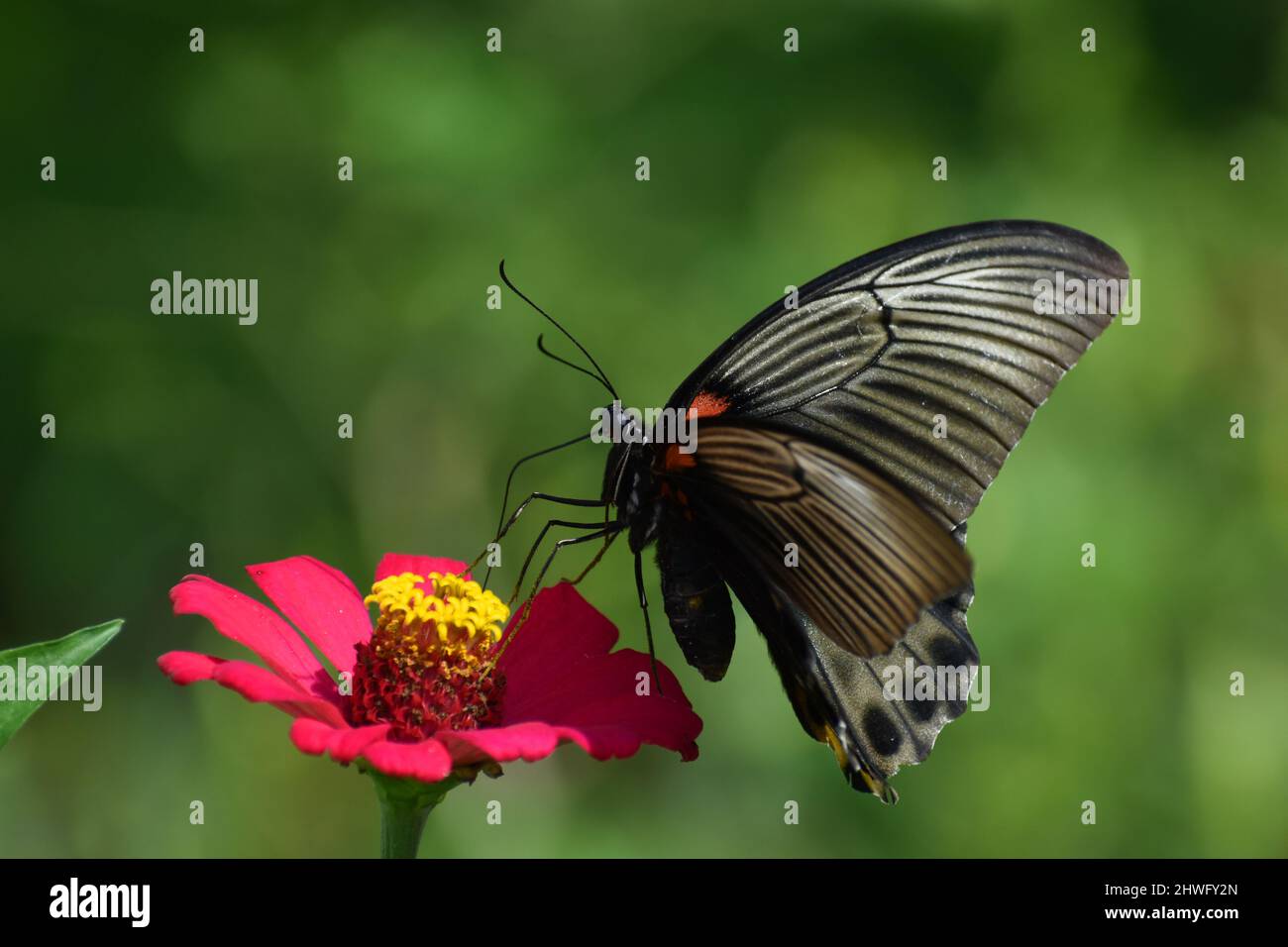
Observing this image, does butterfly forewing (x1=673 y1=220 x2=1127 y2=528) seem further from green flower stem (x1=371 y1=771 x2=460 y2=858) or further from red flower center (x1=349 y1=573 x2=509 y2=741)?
green flower stem (x1=371 y1=771 x2=460 y2=858)

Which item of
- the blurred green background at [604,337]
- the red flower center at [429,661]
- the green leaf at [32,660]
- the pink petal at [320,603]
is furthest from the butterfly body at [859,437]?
the blurred green background at [604,337]

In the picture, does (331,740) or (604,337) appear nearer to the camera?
(331,740)

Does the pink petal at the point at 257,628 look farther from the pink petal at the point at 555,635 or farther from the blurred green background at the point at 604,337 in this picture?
the blurred green background at the point at 604,337

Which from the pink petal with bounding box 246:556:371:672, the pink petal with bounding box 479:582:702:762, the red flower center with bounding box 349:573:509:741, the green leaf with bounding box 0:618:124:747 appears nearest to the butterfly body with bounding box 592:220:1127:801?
the pink petal with bounding box 479:582:702:762

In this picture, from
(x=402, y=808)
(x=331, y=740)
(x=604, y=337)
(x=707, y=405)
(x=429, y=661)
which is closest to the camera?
(x=331, y=740)

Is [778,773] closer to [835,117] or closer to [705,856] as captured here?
[705,856]

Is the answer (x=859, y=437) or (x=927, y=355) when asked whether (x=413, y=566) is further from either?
(x=927, y=355)

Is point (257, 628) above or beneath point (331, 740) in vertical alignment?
above

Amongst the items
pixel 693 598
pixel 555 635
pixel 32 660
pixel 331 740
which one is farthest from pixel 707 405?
pixel 32 660
